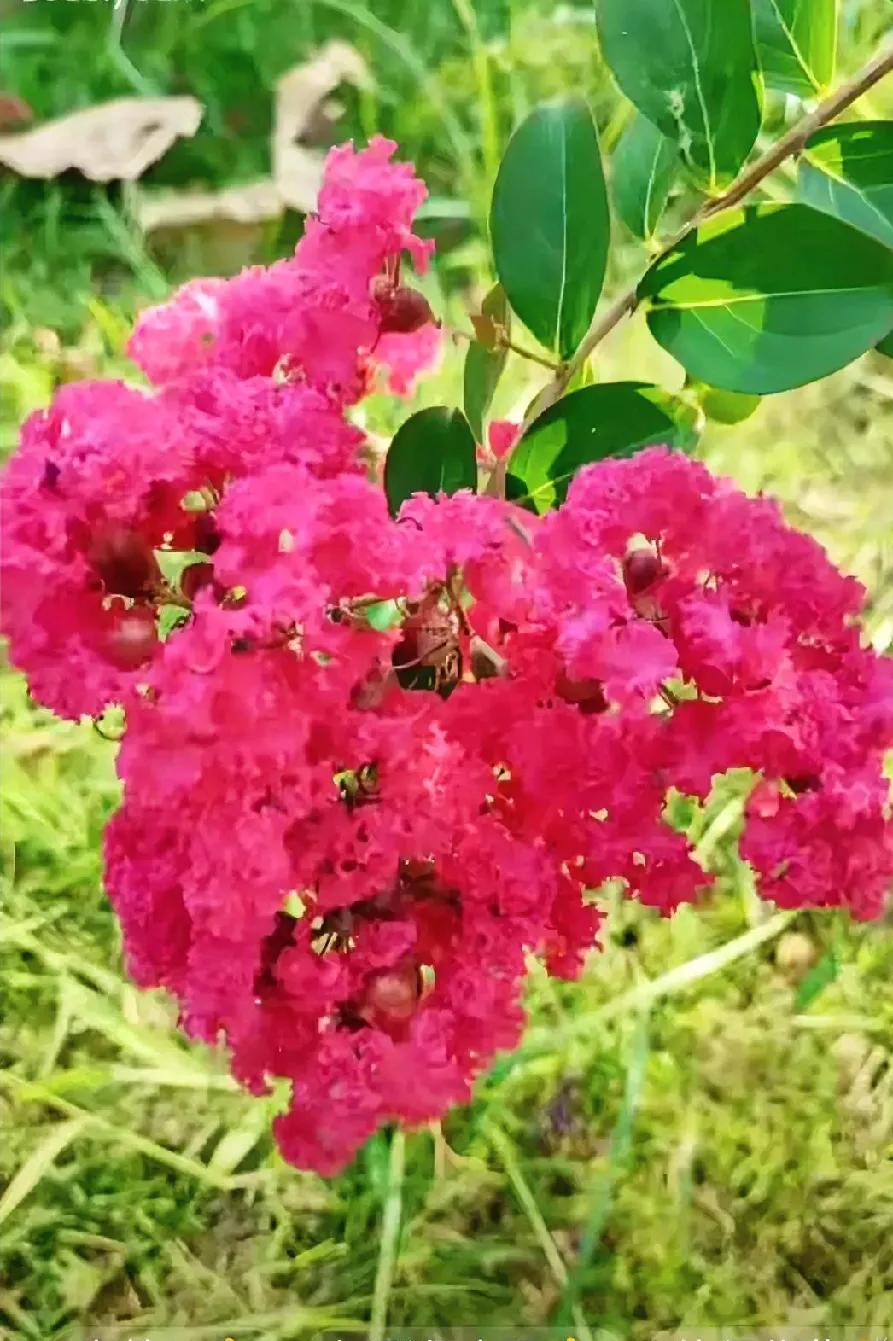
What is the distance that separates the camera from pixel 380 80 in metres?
1.35

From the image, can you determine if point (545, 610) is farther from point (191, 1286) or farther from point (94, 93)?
point (94, 93)

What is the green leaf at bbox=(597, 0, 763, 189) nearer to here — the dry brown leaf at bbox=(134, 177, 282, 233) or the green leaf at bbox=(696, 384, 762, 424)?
the green leaf at bbox=(696, 384, 762, 424)

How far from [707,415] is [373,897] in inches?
15.6

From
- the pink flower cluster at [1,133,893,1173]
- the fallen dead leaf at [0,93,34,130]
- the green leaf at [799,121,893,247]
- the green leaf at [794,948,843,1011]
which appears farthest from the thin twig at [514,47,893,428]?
the fallen dead leaf at [0,93,34,130]

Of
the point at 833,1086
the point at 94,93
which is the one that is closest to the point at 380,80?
the point at 94,93

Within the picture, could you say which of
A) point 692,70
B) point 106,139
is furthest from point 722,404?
point 106,139

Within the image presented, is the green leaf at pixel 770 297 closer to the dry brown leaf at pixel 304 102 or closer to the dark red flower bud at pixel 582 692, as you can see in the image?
the dark red flower bud at pixel 582 692

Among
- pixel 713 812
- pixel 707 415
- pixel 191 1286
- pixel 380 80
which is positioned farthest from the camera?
pixel 380 80

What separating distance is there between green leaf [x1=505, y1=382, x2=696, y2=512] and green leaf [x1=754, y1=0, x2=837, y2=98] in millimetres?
154

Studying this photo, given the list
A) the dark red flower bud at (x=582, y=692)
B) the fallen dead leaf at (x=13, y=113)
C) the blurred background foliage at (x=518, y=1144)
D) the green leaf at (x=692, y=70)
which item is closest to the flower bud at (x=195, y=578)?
the dark red flower bud at (x=582, y=692)

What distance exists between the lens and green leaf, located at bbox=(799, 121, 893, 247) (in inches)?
23.9

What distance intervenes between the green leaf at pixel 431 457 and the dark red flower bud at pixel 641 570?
0.44ft

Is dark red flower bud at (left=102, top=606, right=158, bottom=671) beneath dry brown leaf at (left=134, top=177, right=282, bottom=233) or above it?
above

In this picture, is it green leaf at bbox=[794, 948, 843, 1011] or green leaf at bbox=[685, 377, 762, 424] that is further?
green leaf at bbox=[794, 948, 843, 1011]
